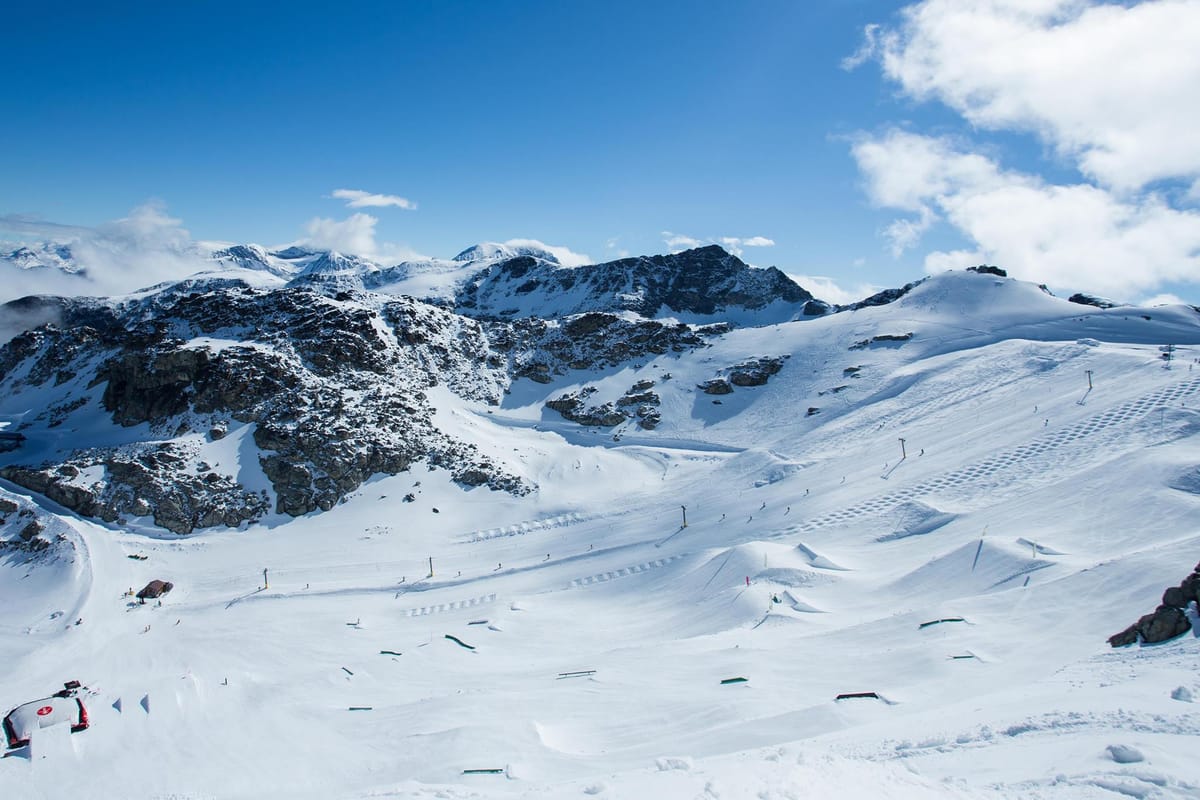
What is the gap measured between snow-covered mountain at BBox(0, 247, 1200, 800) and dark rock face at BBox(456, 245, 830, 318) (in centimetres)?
4493

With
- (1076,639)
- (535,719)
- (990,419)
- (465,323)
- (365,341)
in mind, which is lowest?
(535,719)

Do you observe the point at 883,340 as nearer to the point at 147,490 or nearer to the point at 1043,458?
the point at 1043,458

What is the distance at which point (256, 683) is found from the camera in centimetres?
2100

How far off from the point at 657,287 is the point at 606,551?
100.0 m

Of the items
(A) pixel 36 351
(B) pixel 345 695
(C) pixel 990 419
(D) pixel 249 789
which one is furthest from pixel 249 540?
(A) pixel 36 351

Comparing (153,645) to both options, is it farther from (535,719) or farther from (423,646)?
(535,719)

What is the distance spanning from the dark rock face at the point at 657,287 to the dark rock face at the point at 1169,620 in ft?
344

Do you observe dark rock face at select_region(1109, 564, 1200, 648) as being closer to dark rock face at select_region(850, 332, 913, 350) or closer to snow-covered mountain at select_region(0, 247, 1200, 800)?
snow-covered mountain at select_region(0, 247, 1200, 800)

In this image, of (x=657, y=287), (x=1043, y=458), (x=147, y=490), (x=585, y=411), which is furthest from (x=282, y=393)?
(x=657, y=287)

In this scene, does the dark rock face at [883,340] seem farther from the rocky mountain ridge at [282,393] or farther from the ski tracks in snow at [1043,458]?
the ski tracks in snow at [1043,458]

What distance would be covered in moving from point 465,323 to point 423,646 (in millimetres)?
57883

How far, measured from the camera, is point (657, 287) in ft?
418

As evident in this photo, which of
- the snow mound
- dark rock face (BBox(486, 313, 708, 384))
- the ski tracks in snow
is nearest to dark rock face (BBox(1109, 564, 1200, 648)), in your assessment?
Result: the snow mound

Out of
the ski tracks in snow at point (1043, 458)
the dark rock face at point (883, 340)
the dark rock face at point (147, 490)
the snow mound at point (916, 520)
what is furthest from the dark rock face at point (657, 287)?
the snow mound at point (916, 520)
